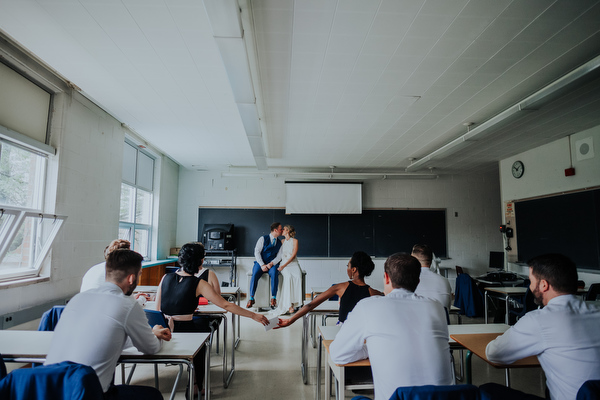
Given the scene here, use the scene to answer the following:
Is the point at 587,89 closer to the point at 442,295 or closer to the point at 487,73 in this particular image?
the point at 487,73

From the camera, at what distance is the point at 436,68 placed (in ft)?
11.3

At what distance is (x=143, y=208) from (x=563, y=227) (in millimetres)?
7470

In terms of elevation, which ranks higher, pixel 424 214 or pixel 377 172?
Result: pixel 377 172

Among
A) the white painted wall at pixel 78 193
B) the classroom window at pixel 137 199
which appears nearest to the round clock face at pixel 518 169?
the white painted wall at pixel 78 193

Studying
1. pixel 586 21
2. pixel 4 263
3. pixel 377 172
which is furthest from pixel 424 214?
pixel 4 263

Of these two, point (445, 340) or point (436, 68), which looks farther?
point (436, 68)

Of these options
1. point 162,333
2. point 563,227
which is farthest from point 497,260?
→ point 162,333

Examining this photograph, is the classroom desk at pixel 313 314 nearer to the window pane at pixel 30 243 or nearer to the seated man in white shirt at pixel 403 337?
the seated man in white shirt at pixel 403 337

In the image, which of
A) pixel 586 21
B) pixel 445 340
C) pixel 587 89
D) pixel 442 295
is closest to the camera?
pixel 445 340

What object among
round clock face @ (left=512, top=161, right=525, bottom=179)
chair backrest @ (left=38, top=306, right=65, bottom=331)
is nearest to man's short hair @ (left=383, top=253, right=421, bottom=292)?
chair backrest @ (left=38, top=306, right=65, bottom=331)

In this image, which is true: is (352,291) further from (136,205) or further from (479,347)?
(136,205)

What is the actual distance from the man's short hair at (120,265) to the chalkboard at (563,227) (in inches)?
238

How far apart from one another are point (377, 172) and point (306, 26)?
5.85m

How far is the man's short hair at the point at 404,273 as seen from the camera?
1697 millimetres
